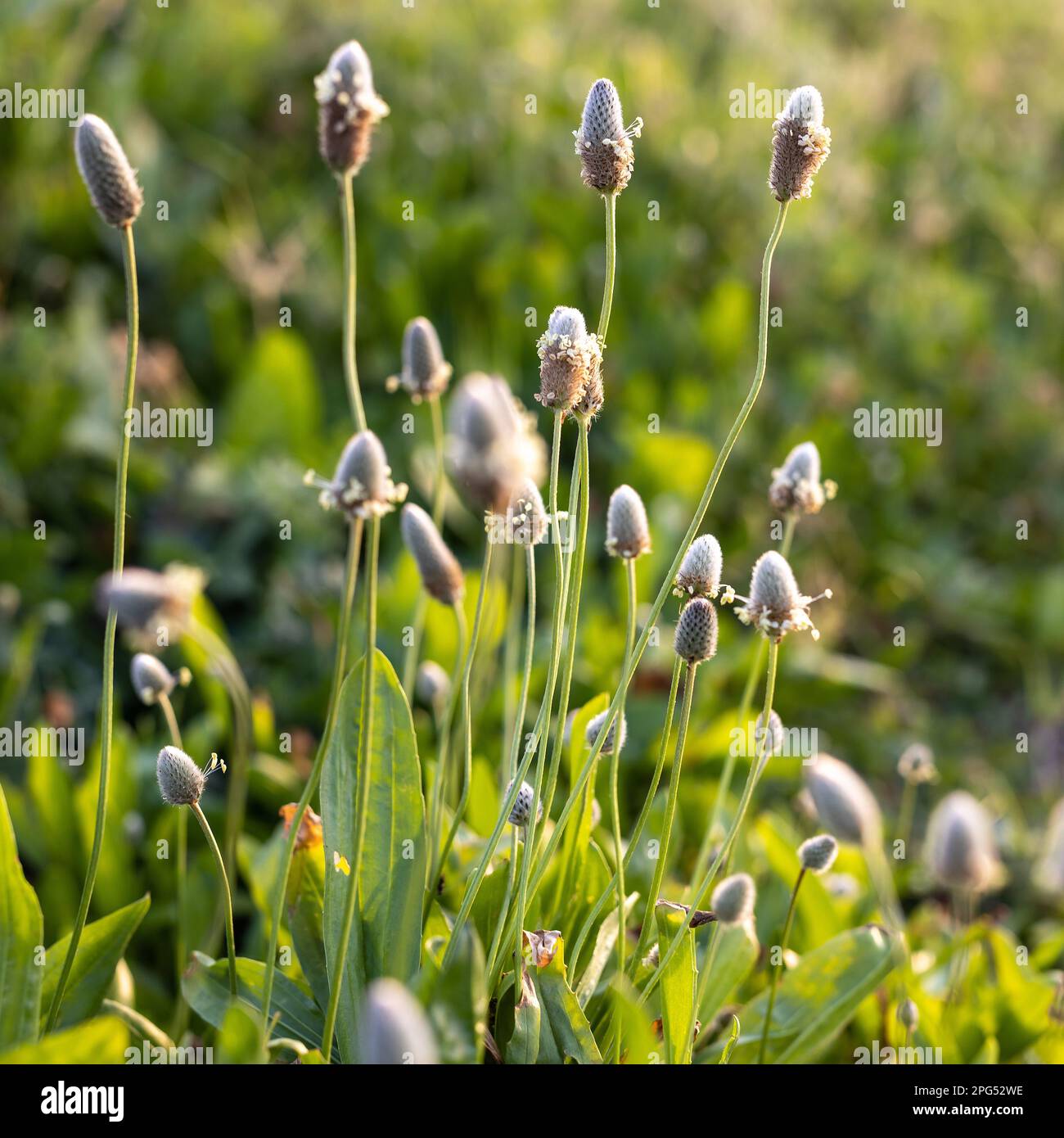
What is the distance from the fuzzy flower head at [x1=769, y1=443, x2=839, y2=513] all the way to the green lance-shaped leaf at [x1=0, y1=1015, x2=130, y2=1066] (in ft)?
3.03

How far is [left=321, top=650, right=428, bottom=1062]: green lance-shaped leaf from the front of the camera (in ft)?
4.44

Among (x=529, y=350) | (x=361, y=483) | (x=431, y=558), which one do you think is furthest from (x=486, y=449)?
(x=529, y=350)

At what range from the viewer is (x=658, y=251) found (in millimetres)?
4293

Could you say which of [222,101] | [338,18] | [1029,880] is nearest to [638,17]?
[338,18]

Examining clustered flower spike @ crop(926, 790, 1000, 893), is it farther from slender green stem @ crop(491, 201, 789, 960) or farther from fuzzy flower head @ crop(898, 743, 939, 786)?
fuzzy flower head @ crop(898, 743, 939, 786)

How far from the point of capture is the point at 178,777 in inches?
47.3

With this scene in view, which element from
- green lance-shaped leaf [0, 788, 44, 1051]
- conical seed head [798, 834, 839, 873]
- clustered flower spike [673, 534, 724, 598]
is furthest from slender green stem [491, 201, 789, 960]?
green lance-shaped leaf [0, 788, 44, 1051]

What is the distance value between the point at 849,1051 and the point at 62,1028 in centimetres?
112

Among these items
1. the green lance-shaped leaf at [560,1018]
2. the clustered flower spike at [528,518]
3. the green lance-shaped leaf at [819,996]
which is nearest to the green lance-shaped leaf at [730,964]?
the green lance-shaped leaf at [819,996]

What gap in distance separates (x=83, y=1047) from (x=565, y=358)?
767 mm

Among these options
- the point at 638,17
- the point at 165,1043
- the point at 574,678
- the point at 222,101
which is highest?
the point at 638,17

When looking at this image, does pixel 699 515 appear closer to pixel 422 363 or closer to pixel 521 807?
pixel 521 807

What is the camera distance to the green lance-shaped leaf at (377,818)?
1.35 m
